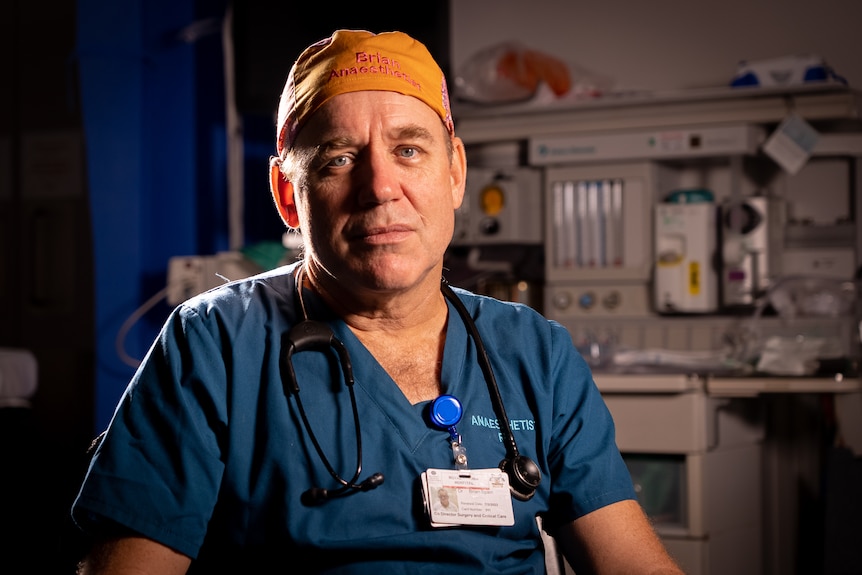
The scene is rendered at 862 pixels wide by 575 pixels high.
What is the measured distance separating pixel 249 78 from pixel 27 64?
47.3 inches

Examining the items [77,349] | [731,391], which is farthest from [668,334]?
[77,349]

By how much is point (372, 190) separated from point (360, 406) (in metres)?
0.28

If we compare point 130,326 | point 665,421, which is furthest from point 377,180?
point 130,326

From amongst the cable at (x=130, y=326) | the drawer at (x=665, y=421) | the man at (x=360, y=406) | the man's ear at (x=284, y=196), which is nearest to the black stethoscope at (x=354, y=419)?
the man at (x=360, y=406)

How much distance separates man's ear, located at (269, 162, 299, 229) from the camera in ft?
4.38

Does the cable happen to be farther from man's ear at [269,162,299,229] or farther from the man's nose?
the man's nose

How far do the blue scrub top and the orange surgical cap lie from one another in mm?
264

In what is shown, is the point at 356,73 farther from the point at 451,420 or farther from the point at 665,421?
the point at 665,421

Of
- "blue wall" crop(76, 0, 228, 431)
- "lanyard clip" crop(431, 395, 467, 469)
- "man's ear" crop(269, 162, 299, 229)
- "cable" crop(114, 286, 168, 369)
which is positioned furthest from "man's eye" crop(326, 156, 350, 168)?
"blue wall" crop(76, 0, 228, 431)

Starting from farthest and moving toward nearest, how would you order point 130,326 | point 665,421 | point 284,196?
point 130,326, point 665,421, point 284,196

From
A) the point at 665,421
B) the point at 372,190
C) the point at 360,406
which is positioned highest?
the point at 372,190

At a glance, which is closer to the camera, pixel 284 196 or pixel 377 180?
pixel 377 180

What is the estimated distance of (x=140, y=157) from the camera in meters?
3.37

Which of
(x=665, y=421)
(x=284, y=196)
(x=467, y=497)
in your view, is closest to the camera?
(x=467, y=497)
